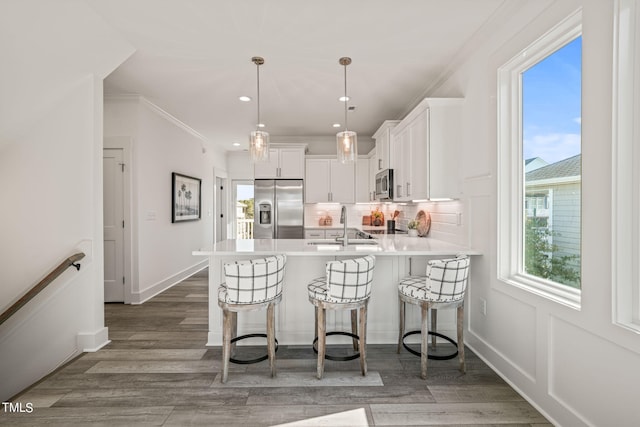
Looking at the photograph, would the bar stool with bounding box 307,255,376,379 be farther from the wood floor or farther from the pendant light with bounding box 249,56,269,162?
the pendant light with bounding box 249,56,269,162

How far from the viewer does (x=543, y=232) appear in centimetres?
211

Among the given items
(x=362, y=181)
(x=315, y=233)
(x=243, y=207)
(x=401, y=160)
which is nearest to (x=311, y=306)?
(x=401, y=160)

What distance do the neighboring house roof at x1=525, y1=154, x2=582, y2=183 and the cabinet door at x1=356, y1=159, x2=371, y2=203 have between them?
148 inches

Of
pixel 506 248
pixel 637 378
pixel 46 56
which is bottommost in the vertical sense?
pixel 637 378

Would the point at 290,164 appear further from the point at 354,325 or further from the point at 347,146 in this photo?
the point at 354,325

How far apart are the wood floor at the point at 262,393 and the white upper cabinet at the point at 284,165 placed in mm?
3431

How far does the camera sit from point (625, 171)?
1.45 m

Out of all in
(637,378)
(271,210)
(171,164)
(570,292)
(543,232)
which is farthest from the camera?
(271,210)

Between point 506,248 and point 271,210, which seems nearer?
point 506,248

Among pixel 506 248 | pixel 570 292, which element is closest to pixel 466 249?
pixel 506 248

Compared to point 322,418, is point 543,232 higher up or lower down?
higher up

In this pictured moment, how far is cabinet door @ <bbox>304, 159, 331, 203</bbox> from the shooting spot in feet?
19.5

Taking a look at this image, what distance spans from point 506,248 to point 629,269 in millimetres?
942

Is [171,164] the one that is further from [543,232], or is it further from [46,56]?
[543,232]
